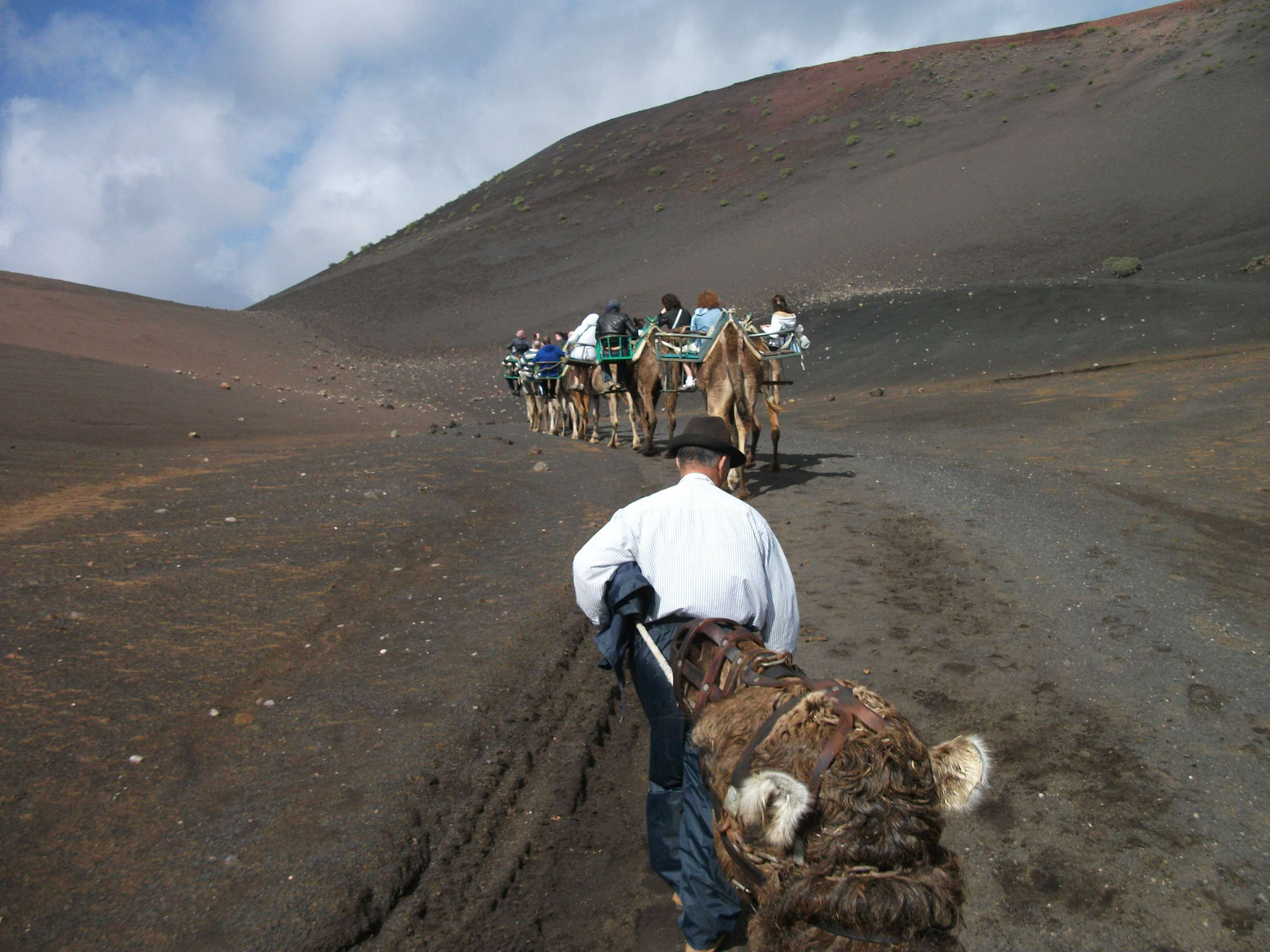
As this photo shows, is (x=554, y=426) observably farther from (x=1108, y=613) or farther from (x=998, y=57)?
(x=998, y=57)

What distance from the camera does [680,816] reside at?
12.2 ft

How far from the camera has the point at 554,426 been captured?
21203 mm

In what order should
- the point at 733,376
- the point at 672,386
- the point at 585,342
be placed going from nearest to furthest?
the point at 733,376, the point at 672,386, the point at 585,342

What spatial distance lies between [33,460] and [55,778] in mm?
9326

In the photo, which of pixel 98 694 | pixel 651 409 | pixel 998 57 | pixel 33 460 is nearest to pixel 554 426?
pixel 651 409

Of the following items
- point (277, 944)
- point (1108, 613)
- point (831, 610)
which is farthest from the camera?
point (831, 610)

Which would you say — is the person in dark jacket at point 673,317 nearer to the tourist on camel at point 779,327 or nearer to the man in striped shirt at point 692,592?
the tourist on camel at point 779,327

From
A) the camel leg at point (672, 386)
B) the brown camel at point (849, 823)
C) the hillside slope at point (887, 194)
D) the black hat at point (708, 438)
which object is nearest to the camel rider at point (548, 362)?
the camel leg at point (672, 386)

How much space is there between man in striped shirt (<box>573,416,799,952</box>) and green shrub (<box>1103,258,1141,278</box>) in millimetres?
34993

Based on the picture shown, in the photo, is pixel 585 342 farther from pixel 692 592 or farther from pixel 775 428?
pixel 692 592

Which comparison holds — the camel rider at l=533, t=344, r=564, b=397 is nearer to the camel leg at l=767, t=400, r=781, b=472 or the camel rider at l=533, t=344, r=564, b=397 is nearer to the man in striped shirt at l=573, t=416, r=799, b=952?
the camel leg at l=767, t=400, r=781, b=472

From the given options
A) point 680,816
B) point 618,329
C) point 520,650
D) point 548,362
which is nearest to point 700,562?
point 680,816

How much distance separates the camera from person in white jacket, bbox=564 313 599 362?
16844mm

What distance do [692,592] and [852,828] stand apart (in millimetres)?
1173
